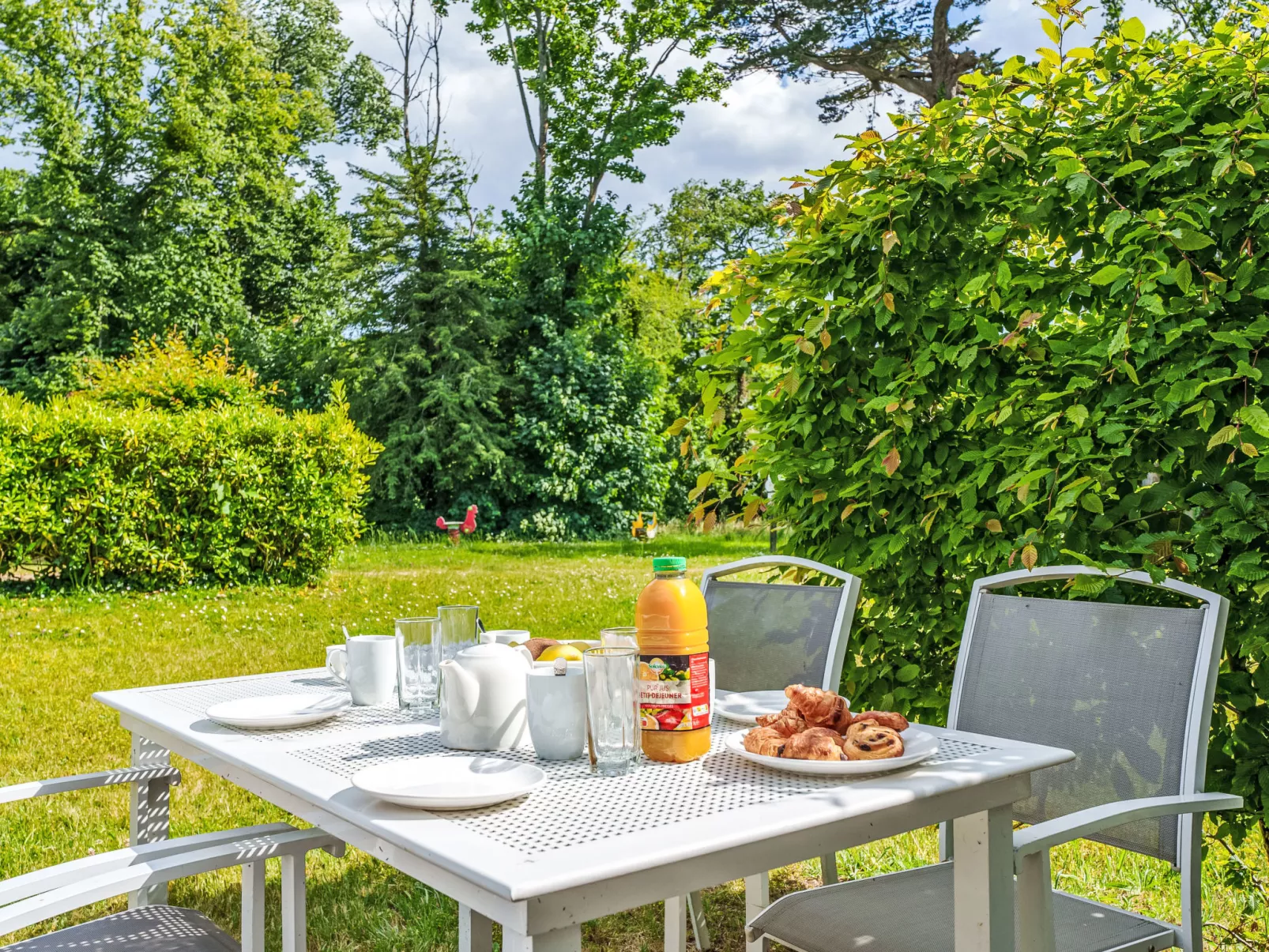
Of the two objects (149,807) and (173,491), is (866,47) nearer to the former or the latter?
(173,491)

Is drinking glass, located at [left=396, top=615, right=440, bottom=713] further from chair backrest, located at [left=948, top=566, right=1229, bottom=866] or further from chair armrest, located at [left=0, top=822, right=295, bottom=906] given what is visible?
chair backrest, located at [left=948, top=566, right=1229, bottom=866]

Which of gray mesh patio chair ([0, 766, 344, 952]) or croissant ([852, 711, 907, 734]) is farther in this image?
croissant ([852, 711, 907, 734])

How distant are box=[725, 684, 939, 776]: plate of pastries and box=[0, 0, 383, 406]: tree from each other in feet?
51.4

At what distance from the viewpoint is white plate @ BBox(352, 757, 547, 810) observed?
1279mm

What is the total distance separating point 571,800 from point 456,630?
0.61 metres

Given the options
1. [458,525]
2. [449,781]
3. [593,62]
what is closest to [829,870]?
[449,781]

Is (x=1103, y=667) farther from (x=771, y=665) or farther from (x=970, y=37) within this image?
(x=970, y=37)

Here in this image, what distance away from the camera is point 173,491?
8242mm

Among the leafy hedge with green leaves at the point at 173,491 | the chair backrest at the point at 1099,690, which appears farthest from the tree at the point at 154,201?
the chair backrest at the point at 1099,690

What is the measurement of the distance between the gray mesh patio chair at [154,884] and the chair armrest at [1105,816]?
1.07 meters

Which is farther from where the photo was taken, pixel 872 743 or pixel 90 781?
pixel 90 781

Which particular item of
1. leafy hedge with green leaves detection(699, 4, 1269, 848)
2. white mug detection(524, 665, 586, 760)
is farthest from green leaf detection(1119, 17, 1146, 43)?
white mug detection(524, 665, 586, 760)

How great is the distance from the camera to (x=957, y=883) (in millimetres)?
1476

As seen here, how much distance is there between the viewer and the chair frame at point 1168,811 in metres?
1.46
